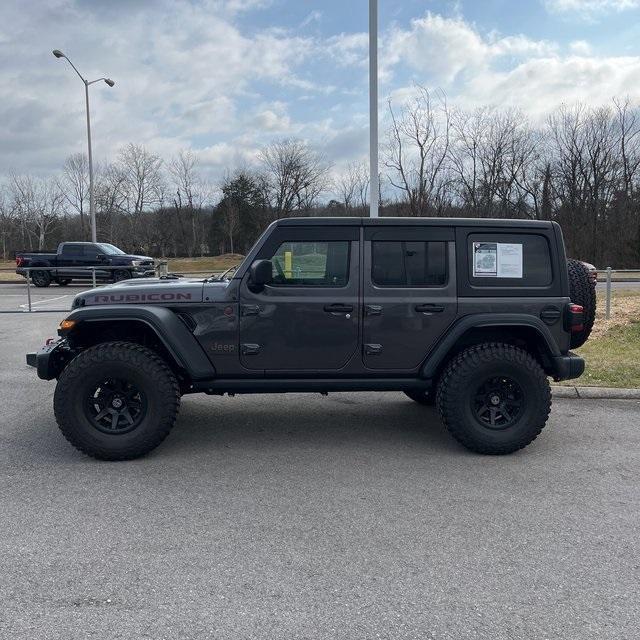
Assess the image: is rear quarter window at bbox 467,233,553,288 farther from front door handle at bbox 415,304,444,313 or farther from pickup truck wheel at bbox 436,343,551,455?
pickup truck wheel at bbox 436,343,551,455

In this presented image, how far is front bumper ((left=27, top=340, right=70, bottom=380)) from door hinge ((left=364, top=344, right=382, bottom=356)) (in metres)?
2.50

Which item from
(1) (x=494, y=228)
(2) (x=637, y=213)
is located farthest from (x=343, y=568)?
(2) (x=637, y=213)

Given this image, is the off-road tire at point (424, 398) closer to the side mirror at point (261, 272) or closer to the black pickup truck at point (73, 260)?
the side mirror at point (261, 272)

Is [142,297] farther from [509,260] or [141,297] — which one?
[509,260]

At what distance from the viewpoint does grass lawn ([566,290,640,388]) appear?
6828 millimetres

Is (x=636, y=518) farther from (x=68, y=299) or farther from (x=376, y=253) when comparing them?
(x=68, y=299)

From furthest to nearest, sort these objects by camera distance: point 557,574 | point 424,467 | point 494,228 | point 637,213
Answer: point 637,213
point 494,228
point 424,467
point 557,574

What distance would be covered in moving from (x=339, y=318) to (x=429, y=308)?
74cm

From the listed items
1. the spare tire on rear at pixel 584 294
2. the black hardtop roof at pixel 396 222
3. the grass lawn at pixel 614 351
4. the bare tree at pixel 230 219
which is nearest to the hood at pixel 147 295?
the black hardtop roof at pixel 396 222

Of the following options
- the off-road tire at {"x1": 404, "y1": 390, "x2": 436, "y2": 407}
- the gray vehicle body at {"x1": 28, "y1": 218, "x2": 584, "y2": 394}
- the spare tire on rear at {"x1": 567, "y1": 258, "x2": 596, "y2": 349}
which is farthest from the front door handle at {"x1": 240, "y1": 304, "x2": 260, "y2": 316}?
the spare tire on rear at {"x1": 567, "y1": 258, "x2": 596, "y2": 349}

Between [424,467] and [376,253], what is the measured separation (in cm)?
175

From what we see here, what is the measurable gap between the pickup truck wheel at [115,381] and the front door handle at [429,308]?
2.04 metres

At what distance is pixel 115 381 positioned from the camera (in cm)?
461

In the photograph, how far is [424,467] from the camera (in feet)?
14.7
